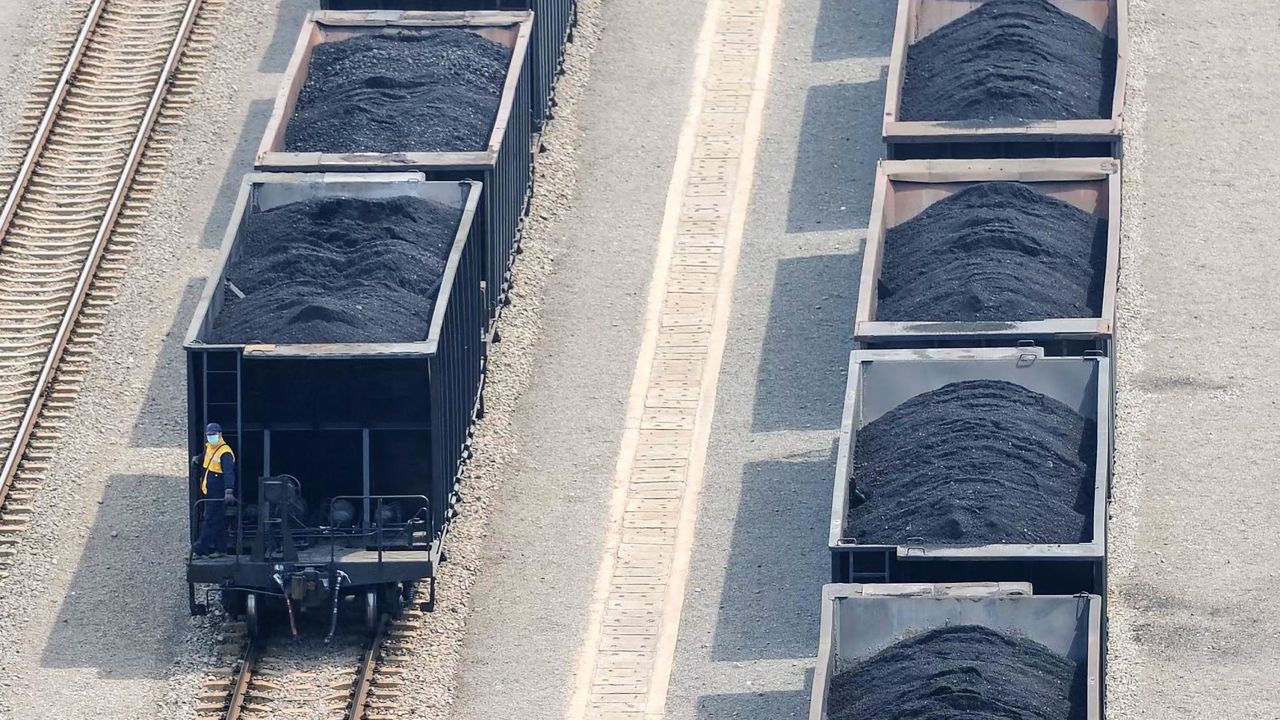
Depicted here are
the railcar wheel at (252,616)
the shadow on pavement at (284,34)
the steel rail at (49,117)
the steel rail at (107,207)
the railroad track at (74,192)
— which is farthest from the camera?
the shadow on pavement at (284,34)

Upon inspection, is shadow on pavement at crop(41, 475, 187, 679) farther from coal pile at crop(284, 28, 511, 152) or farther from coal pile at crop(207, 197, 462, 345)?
coal pile at crop(284, 28, 511, 152)

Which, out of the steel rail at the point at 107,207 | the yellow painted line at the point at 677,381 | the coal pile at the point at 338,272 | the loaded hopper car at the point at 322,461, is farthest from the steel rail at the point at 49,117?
the yellow painted line at the point at 677,381

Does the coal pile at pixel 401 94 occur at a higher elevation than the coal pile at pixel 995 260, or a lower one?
higher

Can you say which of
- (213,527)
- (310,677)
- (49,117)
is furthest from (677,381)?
(49,117)

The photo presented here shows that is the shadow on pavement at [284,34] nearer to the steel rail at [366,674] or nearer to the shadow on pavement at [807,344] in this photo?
the shadow on pavement at [807,344]

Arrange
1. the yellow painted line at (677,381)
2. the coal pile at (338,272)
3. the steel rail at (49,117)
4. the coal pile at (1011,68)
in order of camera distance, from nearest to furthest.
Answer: the coal pile at (338,272), the yellow painted line at (677,381), the coal pile at (1011,68), the steel rail at (49,117)

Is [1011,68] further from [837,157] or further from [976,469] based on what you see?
[976,469]

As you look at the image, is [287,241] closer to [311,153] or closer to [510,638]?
[311,153]
